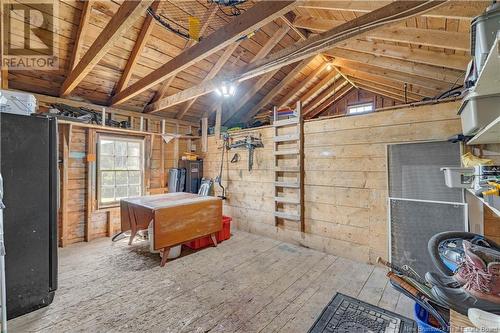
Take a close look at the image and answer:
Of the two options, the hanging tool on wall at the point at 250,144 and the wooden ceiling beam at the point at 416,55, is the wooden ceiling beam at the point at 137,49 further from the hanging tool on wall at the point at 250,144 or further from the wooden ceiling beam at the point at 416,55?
the wooden ceiling beam at the point at 416,55

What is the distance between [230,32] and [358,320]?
283 cm

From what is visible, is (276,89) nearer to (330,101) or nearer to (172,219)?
(330,101)

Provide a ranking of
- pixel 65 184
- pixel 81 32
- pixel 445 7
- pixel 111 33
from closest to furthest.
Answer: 1. pixel 445 7
2. pixel 111 33
3. pixel 81 32
4. pixel 65 184

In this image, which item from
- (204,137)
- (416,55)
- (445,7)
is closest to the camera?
(445,7)

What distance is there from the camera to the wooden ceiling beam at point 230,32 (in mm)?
1801

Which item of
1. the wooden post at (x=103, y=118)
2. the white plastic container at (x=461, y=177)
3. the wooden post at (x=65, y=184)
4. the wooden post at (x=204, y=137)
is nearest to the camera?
the white plastic container at (x=461, y=177)

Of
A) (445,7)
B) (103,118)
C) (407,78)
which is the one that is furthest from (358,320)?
(103,118)

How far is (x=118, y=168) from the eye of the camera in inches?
170

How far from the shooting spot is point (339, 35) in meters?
2.07

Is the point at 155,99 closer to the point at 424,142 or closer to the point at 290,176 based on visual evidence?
the point at 290,176

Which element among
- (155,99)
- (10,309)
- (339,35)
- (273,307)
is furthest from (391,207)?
(155,99)

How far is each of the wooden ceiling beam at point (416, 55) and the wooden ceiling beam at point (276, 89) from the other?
1487mm

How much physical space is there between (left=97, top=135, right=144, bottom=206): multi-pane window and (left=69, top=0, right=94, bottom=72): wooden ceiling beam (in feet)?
4.47

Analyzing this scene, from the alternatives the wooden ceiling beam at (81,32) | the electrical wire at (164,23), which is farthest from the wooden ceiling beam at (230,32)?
the wooden ceiling beam at (81,32)
